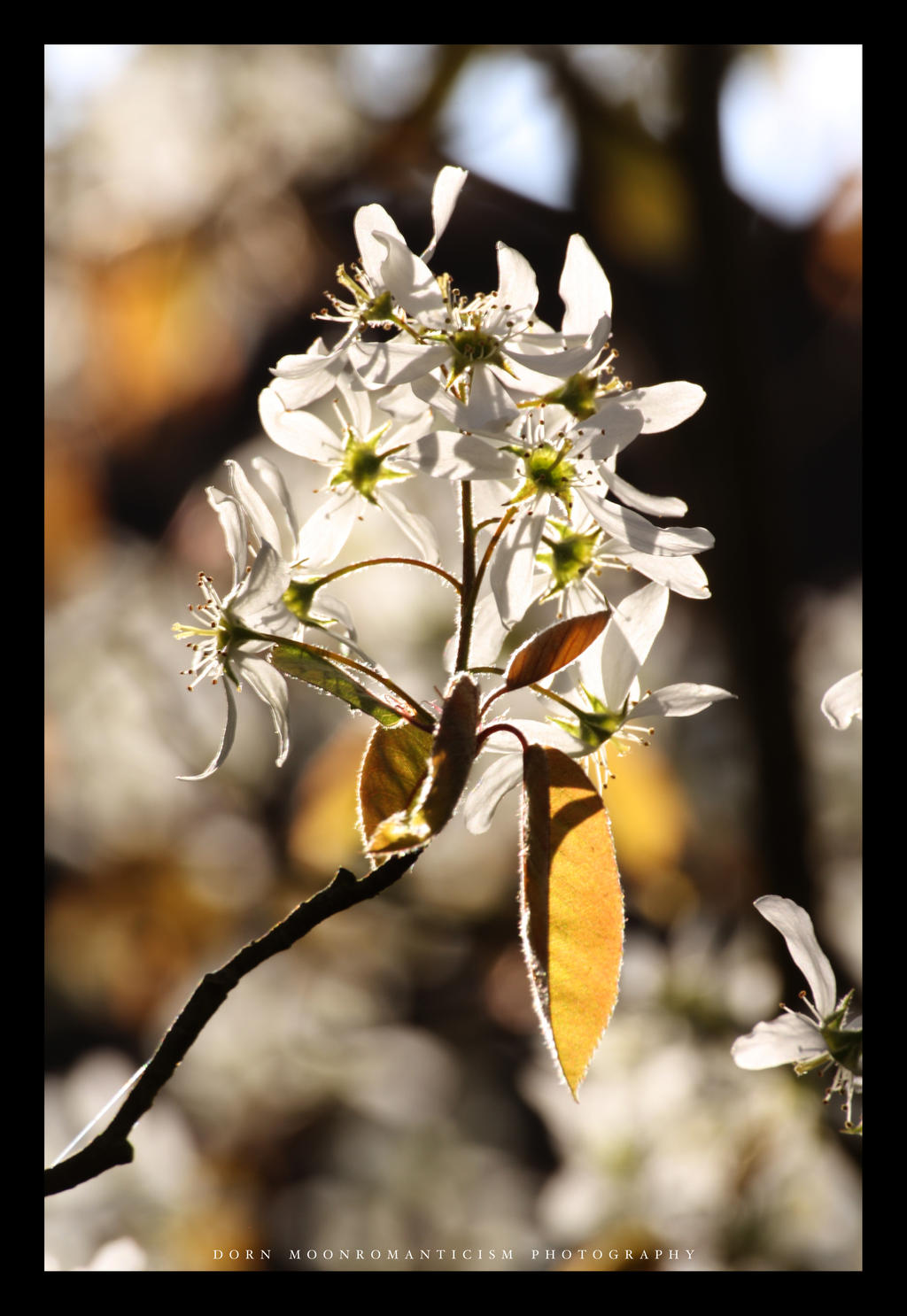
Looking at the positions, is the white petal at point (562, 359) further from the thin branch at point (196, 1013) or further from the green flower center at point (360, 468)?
the thin branch at point (196, 1013)

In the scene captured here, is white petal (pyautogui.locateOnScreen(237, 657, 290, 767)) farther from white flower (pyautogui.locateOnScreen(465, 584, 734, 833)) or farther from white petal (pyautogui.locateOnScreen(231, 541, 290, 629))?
white flower (pyautogui.locateOnScreen(465, 584, 734, 833))

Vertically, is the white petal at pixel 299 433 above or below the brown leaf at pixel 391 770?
above

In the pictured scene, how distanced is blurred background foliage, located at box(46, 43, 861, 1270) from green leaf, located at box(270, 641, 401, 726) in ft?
3.66

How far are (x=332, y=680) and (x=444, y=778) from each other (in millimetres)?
147

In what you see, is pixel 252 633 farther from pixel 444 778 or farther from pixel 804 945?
pixel 804 945

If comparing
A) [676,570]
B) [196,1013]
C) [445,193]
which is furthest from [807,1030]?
[445,193]

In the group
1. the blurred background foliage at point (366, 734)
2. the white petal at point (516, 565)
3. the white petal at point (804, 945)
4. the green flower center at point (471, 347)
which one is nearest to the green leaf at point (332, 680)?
the white petal at point (516, 565)

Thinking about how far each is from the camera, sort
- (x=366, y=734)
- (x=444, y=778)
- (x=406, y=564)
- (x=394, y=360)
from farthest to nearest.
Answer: (x=366, y=734)
(x=406, y=564)
(x=394, y=360)
(x=444, y=778)

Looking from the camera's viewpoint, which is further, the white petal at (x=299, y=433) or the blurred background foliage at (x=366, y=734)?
the blurred background foliage at (x=366, y=734)

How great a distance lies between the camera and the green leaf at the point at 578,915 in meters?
0.67

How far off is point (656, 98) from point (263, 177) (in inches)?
53.3

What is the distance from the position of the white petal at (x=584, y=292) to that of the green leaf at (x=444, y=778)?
27cm

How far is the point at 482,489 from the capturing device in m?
0.80

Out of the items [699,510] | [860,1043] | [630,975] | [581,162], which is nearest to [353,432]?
[860,1043]
